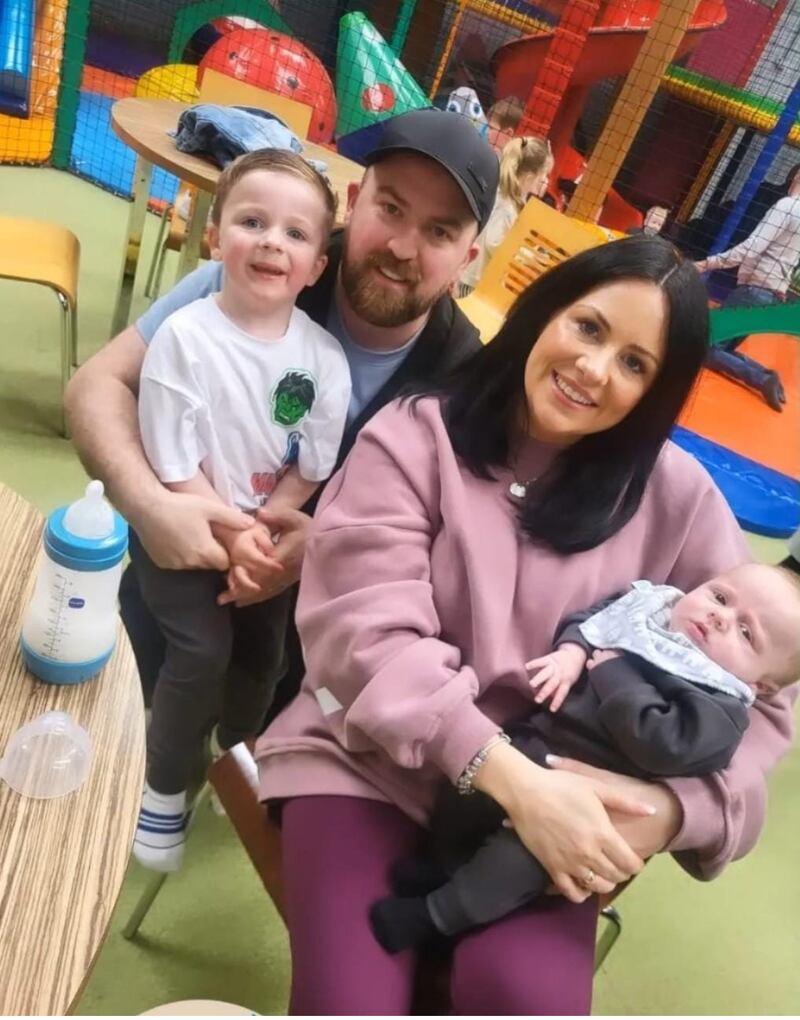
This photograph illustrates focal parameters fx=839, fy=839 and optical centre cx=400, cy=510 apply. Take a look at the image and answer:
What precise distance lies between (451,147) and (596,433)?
50 cm

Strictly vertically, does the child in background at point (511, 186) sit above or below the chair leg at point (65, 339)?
above

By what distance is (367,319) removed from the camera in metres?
1.42

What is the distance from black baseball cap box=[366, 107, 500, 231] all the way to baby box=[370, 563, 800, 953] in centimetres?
67

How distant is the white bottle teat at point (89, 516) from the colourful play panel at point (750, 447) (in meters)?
2.51

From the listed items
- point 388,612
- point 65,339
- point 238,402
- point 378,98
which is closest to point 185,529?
point 238,402

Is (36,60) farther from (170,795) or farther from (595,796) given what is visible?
(595,796)

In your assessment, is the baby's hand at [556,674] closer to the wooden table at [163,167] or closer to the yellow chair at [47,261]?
the wooden table at [163,167]

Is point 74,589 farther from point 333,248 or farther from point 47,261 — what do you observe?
point 47,261

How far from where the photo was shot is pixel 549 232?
287 centimetres

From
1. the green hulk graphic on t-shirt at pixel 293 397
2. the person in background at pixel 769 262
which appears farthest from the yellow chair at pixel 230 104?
the person in background at pixel 769 262

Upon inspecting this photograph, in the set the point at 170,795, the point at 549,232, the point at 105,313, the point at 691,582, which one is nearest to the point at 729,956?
the point at 691,582

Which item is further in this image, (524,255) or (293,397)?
(524,255)

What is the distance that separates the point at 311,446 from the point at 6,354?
75.6 inches

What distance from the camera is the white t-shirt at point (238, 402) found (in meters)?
1.29
